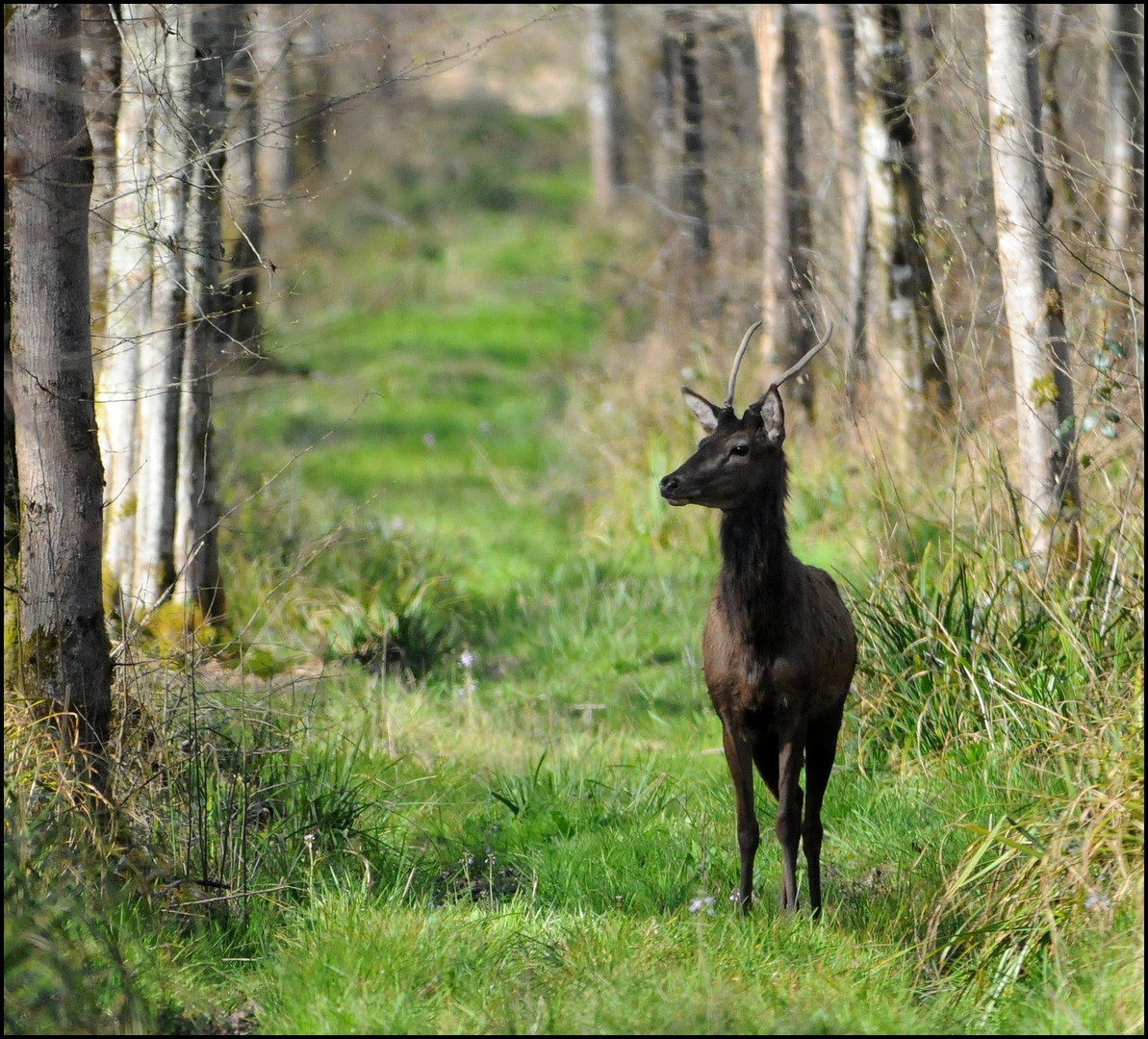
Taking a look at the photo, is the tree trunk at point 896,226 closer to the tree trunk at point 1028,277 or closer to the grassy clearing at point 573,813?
the grassy clearing at point 573,813

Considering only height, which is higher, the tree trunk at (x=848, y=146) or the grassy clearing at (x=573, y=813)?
the tree trunk at (x=848, y=146)

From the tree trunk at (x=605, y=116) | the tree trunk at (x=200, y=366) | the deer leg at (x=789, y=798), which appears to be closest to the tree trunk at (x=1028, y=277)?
the deer leg at (x=789, y=798)

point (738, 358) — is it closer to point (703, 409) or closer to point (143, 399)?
point (703, 409)

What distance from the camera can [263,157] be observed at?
27234 millimetres

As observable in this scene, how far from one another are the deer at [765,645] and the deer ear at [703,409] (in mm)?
128

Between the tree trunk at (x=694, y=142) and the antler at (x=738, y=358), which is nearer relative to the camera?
the antler at (x=738, y=358)

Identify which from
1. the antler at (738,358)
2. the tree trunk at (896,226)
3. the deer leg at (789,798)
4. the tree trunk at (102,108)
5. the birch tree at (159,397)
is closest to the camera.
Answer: the antler at (738,358)

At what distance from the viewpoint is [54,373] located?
459 centimetres

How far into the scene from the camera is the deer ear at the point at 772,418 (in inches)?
198

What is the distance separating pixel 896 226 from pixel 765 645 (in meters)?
5.17

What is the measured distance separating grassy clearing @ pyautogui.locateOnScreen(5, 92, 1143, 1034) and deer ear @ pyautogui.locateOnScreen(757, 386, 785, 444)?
3.70 feet

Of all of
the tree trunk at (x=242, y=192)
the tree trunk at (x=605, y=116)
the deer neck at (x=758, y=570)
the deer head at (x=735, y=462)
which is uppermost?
the tree trunk at (x=605, y=116)

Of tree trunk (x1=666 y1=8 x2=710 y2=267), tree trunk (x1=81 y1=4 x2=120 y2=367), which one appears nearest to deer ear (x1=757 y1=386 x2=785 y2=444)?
tree trunk (x1=81 y1=4 x2=120 y2=367)

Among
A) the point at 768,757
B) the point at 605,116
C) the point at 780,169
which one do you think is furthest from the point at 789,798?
the point at 605,116
